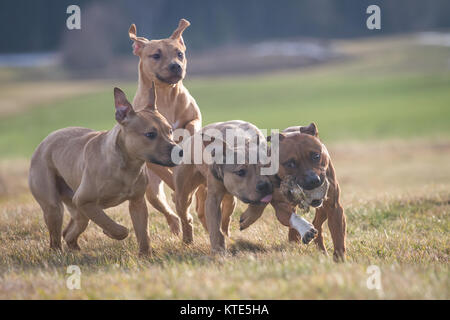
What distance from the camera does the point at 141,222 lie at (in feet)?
21.0

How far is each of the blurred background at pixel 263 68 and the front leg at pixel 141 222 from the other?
29.8ft

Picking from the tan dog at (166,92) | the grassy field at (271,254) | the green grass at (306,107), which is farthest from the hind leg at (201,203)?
A: the green grass at (306,107)

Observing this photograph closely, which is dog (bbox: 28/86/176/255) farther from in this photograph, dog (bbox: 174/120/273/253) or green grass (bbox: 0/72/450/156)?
green grass (bbox: 0/72/450/156)

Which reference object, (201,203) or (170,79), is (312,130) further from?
(170,79)

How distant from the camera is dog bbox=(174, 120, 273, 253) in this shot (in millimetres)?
5816

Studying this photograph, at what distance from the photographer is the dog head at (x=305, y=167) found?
5543mm

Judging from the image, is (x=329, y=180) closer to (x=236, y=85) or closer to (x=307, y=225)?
(x=307, y=225)

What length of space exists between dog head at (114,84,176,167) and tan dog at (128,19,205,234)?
1.75 metres

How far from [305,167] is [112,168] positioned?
190 centimetres

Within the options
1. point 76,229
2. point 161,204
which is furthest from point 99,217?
point 161,204

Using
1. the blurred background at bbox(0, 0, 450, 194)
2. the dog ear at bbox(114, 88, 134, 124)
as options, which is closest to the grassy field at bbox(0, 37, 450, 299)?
the blurred background at bbox(0, 0, 450, 194)

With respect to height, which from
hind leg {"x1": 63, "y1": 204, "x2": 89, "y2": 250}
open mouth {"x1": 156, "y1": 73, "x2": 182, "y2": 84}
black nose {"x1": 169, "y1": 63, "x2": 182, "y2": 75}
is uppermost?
black nose {"x1": 169, "y1": 63, "x2": 182, "y2": 75}

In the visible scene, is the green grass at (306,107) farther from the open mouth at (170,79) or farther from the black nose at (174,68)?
the black nose at (174,68)
